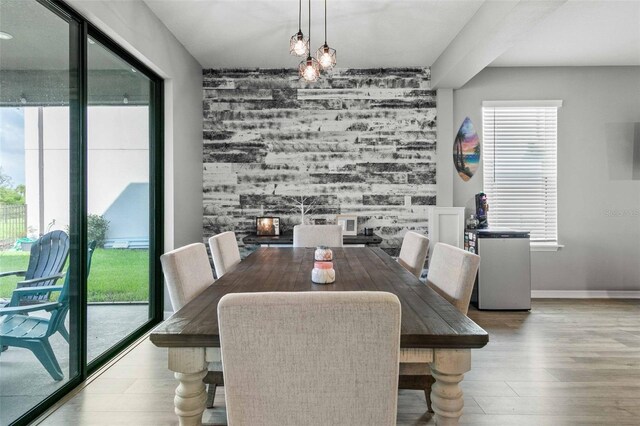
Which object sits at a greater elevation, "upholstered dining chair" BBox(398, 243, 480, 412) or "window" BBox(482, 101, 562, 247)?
"window" BBox(482, 101, 562, 247)

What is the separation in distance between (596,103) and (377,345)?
5072 millimetres

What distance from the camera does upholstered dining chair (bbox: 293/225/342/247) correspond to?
3.34 m

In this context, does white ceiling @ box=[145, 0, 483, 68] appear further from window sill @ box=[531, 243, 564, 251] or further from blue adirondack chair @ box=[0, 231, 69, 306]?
window sill @ box=[531, 243, 564, 251]

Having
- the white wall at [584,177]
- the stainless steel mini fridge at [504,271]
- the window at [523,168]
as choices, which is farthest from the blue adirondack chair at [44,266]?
the window at [523,168]

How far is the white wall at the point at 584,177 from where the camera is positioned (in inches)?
178

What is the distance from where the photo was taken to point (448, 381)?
113cm

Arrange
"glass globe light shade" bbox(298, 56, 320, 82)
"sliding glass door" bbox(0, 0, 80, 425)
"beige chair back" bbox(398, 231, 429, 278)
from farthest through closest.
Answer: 1. "glass globe light shade" bbox(298, 56, 320, 82)
2. "beige chair back" bbox(398, 231, 429, 278)
3. "sliding glass door" bbox(0, 0, 80, 425)

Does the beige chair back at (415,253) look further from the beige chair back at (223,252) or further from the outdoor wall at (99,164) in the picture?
the outdoor wall at (99,164)

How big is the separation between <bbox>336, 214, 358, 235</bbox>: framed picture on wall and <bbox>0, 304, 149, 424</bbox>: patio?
2.46 m

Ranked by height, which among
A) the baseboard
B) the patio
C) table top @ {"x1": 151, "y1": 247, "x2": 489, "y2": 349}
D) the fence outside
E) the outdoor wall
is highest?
the outdoor wall

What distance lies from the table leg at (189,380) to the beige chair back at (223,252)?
3.71 feet

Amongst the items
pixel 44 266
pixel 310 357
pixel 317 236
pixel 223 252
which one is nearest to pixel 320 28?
pixel 317 236

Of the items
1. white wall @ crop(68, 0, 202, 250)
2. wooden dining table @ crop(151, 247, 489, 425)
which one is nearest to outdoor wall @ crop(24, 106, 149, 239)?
white wall @ crop(68, 0, 202, 250)

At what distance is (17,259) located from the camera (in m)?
1.94
